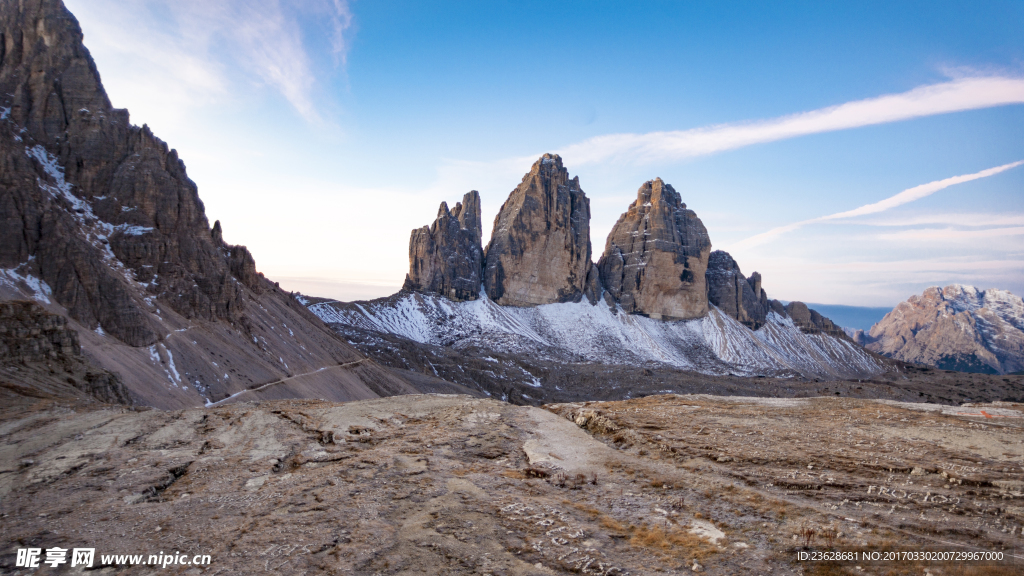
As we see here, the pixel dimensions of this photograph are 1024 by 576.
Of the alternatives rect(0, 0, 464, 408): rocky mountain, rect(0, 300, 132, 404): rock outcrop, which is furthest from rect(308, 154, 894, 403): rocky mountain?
rect(0, 300, 132, 404): rock outcrop

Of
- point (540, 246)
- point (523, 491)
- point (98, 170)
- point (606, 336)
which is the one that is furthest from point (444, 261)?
point (523, 491)

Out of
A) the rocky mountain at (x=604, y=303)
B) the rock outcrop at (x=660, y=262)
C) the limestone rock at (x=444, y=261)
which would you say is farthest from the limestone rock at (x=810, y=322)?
the limestone rock at (x=444, y=261)

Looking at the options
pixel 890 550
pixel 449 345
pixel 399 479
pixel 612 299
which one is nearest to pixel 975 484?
pixel 890 550

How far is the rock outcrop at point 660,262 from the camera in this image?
534 feet

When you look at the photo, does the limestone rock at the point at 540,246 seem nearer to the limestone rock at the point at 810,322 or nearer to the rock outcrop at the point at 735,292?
the rock outcrop at the point at 735,292

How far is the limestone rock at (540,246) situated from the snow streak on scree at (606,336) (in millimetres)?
5525

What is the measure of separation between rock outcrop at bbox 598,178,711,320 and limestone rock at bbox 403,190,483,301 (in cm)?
4891

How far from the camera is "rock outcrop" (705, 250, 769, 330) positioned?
6693 inches

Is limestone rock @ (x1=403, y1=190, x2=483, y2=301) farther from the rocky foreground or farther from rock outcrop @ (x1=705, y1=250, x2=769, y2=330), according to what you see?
the rocky foreground

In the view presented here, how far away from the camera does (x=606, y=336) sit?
145875 mm

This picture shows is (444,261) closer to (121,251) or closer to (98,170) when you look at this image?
(98,170)

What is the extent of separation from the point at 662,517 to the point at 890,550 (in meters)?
2.92

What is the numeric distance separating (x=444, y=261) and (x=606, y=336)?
5323cm

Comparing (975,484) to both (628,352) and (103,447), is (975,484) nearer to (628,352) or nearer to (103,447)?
(103,447)
